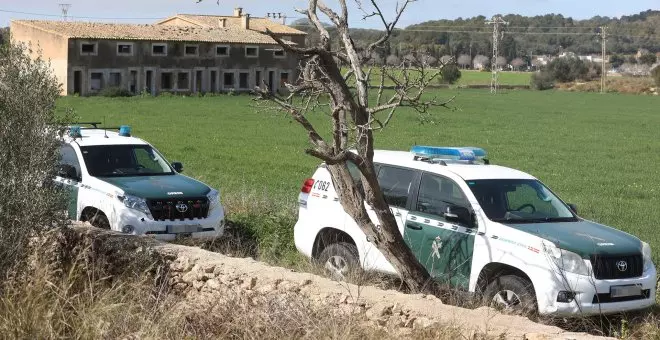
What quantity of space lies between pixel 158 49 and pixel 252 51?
27.7 ft

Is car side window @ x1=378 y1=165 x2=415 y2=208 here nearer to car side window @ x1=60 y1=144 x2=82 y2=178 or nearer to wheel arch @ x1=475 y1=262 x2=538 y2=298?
wheel arch @ x1=475 y1=262 x2=538 y2=298

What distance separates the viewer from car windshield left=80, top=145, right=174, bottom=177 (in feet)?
50.0

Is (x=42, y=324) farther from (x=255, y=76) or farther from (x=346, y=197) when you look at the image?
(x=255, y=76)

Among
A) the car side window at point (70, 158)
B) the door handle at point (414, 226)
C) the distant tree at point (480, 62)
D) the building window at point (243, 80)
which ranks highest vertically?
the distant tree at point (480, 62)

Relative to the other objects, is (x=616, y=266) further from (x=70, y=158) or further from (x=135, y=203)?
(x=70, y=158)

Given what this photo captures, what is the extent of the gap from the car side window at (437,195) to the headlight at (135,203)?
Answer: 4.18 meters

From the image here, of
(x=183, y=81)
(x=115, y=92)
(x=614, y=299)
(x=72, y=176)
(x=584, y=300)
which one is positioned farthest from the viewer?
(x=183, y=81)

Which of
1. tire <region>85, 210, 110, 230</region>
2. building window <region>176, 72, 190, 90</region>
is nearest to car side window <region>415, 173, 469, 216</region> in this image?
tire <region>85, 210, 110, 230</region>

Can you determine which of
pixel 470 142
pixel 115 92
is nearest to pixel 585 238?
pixel 470 142

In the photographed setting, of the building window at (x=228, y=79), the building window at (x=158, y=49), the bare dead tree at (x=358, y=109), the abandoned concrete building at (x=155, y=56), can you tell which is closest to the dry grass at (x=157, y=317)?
the bare dead tree at (x=358, y=109)

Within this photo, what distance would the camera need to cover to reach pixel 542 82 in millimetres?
120562

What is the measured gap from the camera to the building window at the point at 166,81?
79800mm

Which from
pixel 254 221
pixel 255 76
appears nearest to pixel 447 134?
pixel 254 221

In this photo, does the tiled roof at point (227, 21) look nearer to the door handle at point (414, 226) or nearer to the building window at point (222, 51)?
the building window at point (222, 51)
